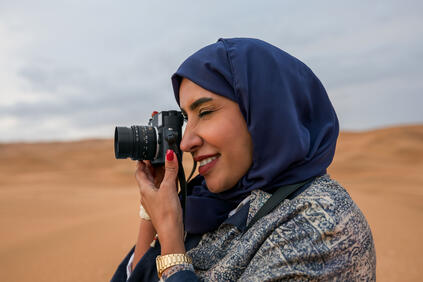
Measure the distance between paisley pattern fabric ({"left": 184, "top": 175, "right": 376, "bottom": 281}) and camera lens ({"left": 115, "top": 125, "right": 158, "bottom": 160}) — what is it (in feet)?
2.54

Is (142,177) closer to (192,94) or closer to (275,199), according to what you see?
(192,94)

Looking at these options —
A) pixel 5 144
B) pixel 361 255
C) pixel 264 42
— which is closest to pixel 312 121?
pixel 264 42

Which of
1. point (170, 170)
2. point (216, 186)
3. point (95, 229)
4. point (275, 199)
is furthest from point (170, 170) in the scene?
point (95, 229)

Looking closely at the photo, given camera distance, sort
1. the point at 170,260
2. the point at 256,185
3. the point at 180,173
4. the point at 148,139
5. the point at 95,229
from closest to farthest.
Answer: the point at 170,260 → the point at 256,185 → the point at 180,173 → the point at 148,139 → the point at 95,229

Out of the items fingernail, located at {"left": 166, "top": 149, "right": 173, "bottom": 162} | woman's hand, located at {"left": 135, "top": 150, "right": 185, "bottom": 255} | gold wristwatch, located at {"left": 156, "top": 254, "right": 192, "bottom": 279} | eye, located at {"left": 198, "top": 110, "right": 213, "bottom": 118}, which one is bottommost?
gold wristwatch, located at {"left": 156, "top": 254, "right": 192, "bottom": 279}

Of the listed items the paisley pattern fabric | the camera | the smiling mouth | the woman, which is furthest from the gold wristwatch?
the camera

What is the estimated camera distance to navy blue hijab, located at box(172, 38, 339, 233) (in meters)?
1.64

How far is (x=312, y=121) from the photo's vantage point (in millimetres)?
1827

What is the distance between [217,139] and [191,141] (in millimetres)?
141

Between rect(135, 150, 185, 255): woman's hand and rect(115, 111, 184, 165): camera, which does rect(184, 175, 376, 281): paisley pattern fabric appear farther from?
rect(115, 111, 184, 165): camera

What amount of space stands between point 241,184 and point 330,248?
21.1 inches

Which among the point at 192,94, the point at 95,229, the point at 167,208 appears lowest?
the point at 95,229

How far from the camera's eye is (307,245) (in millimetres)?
1396

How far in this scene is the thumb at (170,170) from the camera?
6.07ft
